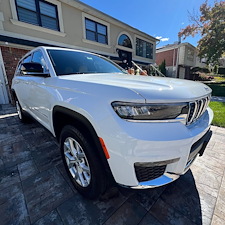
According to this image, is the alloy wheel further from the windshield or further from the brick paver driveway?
the windshield

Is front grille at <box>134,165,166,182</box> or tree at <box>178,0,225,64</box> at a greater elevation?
tree at <box>178,0,225,64</box>

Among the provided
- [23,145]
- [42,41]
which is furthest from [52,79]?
[42,41]

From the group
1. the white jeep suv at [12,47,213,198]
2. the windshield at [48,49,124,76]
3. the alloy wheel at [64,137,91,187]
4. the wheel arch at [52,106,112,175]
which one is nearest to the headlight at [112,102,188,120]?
the white jeep suv at [12,47,213,198]

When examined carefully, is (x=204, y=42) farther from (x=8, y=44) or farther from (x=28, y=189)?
(x=28, y=189)

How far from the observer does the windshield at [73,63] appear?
193cm

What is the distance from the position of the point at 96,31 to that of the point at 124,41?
318 cm

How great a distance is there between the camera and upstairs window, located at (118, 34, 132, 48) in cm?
1140

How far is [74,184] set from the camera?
1.67m

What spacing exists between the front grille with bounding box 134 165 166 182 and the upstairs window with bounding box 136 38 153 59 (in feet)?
45.4

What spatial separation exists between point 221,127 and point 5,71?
8594 millimetres

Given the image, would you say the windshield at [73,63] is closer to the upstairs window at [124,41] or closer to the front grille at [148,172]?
the front grille at [148,172]

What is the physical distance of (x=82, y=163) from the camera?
5.05 feet

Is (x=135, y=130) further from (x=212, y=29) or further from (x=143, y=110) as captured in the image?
(x=212, y=29)

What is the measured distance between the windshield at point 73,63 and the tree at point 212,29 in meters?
15.6
